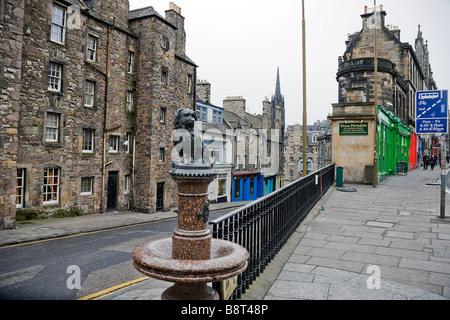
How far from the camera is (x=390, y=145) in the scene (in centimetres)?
2498

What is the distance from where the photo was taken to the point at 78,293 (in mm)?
6020

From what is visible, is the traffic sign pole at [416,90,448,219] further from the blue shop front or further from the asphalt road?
the blue shop front

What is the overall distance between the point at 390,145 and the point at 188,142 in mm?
25366

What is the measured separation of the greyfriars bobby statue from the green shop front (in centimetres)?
1843

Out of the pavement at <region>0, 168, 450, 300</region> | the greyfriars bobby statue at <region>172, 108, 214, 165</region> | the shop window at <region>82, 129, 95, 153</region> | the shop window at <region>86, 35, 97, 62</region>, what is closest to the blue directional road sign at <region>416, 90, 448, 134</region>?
the pavement at <region>0, 168, 450, 300</region>

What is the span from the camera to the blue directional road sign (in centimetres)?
982

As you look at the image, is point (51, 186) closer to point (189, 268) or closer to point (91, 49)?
point (91, 49)

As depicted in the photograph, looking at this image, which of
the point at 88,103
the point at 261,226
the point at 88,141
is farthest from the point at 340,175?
the point at 88,103

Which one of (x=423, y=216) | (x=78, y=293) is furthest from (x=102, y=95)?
(x=423, y=216)

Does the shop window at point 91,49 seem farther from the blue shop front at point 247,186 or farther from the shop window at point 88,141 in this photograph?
the blue shop front at point 247,186

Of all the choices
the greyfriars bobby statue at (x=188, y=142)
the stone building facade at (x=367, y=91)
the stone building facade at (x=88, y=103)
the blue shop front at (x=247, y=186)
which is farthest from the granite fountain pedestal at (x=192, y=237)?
the blue shop front at (x=247, y=186)

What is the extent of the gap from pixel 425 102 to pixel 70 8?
18411 millimetres

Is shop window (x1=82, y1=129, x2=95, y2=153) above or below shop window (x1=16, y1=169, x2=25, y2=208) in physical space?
above
